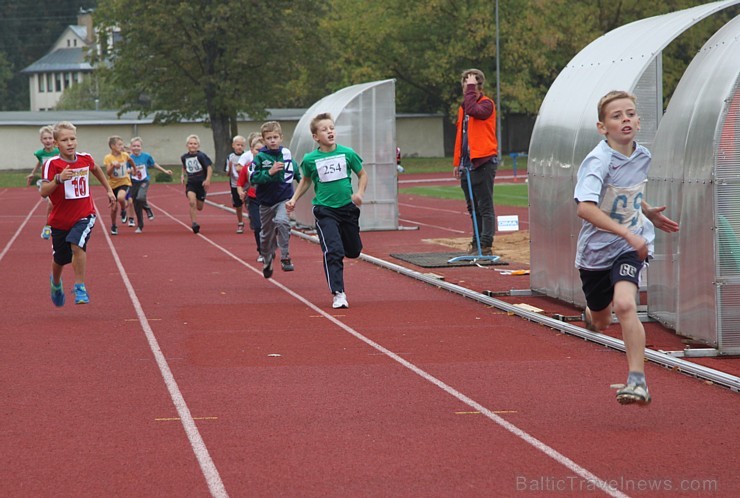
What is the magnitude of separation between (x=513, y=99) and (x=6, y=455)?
209 ft

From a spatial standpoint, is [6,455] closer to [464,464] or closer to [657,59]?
[464,464]

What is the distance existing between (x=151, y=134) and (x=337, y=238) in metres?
63.3

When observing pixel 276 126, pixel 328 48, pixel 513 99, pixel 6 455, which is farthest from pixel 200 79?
pixel 6 455

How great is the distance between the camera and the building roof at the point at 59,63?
12650 centimetres

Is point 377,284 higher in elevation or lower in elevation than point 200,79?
lower

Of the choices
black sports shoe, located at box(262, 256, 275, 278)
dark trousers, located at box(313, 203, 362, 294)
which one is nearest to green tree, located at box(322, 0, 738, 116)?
black sports shoe, located at box(262, 256, 275, 278)

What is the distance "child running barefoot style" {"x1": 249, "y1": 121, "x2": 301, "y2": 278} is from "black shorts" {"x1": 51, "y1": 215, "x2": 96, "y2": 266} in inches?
119

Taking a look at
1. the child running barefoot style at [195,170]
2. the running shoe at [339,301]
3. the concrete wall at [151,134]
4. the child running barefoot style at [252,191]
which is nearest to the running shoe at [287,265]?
the child running barefoot style at [252,191]

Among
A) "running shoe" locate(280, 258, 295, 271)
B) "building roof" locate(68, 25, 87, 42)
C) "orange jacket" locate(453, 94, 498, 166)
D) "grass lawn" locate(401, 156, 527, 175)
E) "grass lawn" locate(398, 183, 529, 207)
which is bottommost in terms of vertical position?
"grass lawn" locate(401, 156, 527, 175)

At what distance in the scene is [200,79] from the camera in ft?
195

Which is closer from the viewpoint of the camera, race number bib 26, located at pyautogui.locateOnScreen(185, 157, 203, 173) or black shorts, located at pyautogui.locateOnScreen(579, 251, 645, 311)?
black shorts, located at pyautogui.locateOnScreen(579, 251, 645, 311)

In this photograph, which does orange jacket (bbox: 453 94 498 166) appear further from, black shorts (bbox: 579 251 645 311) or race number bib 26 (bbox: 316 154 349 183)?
black shorts (bbox: 579 251 645 311)

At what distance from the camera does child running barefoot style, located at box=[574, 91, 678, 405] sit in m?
7.23

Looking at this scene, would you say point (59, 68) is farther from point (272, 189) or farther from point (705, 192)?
point (705, 192)
